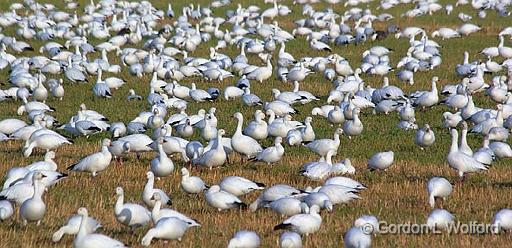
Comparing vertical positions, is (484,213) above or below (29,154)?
below

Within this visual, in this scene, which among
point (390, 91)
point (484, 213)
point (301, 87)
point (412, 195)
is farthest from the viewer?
point (301, 87)

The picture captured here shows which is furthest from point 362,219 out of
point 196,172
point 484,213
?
point 196,172

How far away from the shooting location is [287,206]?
1075cm

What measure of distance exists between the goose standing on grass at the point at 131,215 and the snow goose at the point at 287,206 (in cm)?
141

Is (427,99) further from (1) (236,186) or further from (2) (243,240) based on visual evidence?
(2) (243,240)

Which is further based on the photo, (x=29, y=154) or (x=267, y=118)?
(x=267, y=118)

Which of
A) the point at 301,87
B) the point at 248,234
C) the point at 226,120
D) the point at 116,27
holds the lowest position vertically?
the point at 248,234

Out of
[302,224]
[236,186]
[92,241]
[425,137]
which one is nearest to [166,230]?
[92,241]

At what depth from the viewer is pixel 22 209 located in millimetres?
10016

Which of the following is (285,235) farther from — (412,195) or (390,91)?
(390,91)

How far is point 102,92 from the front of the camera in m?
21.0

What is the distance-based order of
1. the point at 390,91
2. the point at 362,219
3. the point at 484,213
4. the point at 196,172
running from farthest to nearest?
the point at 390,91 → the point at 196,172 → the point at 484,213 → the point at 362,219

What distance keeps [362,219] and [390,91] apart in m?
10.1

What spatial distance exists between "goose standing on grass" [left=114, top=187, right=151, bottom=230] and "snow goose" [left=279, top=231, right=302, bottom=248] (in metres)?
1.48
